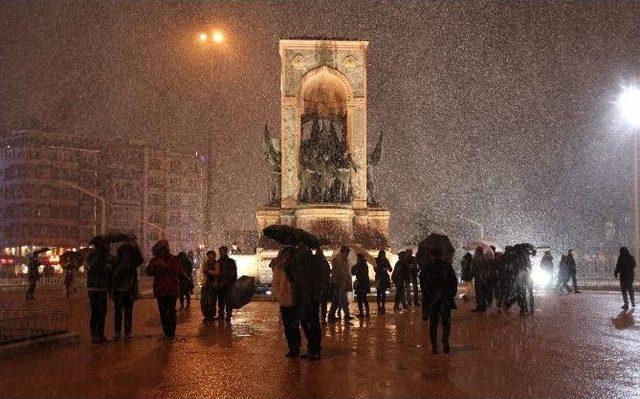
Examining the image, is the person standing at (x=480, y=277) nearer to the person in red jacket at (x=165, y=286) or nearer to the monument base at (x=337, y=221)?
the person in red jacket at (x=165, y=286)

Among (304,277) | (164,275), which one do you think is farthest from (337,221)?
(304,277)

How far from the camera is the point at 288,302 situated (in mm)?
10891

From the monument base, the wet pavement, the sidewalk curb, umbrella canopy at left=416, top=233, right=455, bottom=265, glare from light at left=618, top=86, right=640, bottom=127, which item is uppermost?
glare from light at left=618, top=86, right=640, bottom=127

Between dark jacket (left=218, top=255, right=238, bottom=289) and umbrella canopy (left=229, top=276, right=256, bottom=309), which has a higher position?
dark jacket (left=218, top=255, right=238, bottom=289)

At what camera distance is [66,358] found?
10.8 metres

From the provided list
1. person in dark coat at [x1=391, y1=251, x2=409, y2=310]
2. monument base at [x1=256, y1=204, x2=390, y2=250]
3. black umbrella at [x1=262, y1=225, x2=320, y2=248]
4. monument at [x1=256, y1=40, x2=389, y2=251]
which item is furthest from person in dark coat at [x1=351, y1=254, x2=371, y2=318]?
monument at [x1=256, y1=40, x2=389, y2=251]

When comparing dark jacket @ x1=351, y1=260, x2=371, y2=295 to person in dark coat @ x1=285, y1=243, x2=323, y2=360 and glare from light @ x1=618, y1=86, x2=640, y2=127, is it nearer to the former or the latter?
person in dark coat @ x1=285, y1=243, x2=323, y2=360

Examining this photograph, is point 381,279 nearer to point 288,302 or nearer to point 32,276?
point 288,302

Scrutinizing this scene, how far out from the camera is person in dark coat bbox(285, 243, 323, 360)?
1086 cm

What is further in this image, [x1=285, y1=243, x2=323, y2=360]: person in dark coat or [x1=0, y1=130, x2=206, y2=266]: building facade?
[x1=0, y1=130, x2=206, y2=266]: building facade

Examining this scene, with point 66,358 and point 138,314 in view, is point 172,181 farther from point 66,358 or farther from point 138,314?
point 66,358

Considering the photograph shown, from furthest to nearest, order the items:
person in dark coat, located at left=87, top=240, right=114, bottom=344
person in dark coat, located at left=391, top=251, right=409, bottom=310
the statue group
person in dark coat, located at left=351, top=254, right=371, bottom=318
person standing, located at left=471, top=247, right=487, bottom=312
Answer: the statue group < person in dark coat, located at left=391, top=251, right=409, bottom=310 < person standing, located at left=471, top=247, right=487, bottom=312 < person in dark coat, located at left=351, top=254, right=371, bottom=318 < person in dark coat, located at left=87, top=240, right=114, bottom=344

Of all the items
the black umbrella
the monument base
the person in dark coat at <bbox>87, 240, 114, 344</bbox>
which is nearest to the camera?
the black umbrella

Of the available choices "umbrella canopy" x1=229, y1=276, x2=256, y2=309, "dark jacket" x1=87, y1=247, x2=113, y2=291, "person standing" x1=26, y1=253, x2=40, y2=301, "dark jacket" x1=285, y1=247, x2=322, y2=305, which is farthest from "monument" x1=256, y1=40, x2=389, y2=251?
"dark jacket" x1=285, y1=247, x2=322, y2=305
